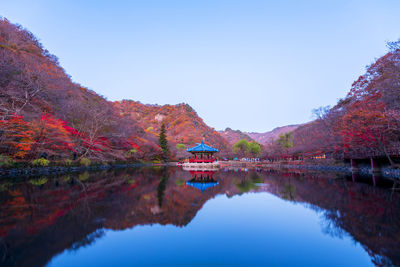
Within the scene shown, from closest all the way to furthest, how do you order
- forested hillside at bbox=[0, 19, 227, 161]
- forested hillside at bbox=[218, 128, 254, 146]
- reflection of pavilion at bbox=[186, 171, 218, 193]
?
reflection of pavilion at bbox=[186, 171, 218, 193] < forested hillside at bbox=[0, 19, 227, 161] < forested hillside at bbox=[218, 128, 254, 146]

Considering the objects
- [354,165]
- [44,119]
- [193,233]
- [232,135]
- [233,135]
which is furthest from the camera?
[232,135]

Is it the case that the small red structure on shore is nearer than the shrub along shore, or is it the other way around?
the shrub along shore

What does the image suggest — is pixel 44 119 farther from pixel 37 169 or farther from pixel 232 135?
pixel 232 135

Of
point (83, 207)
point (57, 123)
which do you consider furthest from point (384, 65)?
point (57, 123)

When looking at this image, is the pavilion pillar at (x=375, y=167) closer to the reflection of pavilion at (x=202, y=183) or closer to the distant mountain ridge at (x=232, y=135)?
the reflection of pavilion at (x=202, y=183)

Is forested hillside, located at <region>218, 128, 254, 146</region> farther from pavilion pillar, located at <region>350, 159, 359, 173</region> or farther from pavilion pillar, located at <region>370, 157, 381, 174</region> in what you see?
pavilion pillar, located at <region>370, 157, 381, 174</region>

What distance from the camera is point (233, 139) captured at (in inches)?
4530

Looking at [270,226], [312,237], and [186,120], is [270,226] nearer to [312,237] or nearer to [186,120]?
[312,237]

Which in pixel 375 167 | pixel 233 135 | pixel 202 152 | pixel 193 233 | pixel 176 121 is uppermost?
pixel 176 121

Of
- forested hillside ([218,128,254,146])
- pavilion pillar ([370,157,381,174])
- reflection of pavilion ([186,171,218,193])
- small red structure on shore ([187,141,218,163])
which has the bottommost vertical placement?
reflection of pavilion ([186,171,218,193])

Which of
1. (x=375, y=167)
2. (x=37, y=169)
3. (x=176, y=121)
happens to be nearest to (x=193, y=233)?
(x=37, y=169)

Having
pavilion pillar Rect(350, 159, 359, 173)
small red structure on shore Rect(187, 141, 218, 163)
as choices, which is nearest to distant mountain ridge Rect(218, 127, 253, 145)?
small red structure on shore Rect(187, 141, 218, 163)

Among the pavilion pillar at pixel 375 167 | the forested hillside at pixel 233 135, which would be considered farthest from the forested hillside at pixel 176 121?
the pavilion pillar at pixel 375 167

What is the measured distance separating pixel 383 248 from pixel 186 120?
88.6m
